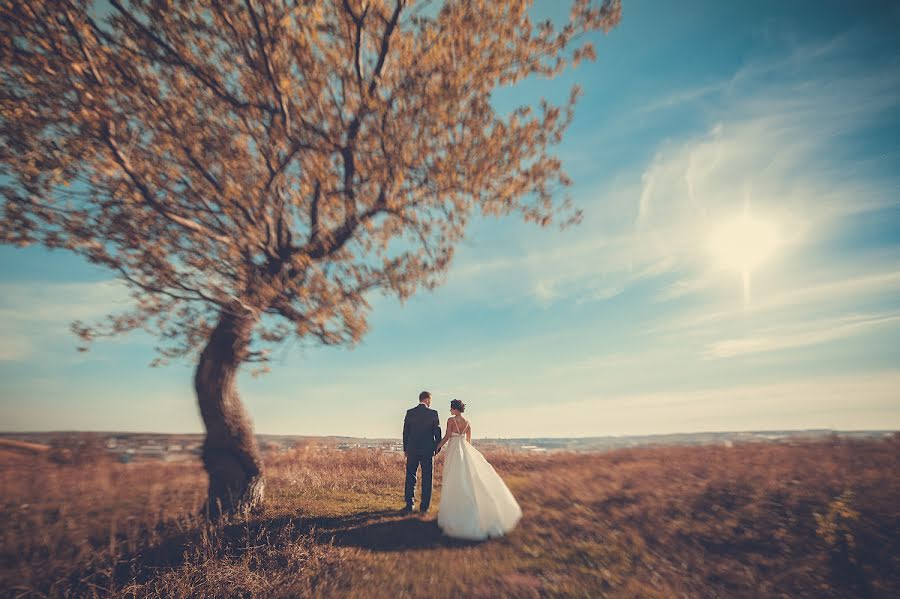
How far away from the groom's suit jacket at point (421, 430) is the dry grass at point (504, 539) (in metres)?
1.53

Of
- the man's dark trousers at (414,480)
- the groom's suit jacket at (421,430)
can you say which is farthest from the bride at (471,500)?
the man's dark trousers at (414,480)

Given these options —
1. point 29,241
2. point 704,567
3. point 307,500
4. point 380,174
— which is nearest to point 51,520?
point 307,500

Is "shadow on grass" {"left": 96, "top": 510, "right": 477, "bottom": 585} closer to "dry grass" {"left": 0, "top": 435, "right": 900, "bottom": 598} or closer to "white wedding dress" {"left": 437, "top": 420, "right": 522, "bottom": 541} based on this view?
"dry grass" {"left": 0, "top": 435, "right": 900, "bottom": 598}

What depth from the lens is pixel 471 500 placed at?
722 centimetres

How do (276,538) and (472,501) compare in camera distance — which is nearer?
(276,538)

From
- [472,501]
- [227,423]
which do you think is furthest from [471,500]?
[227,423]

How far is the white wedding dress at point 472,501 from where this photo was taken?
7.03 metres

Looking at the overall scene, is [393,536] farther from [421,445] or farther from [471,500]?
[421,445]

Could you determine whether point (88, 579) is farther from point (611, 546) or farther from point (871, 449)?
point (871, 449)

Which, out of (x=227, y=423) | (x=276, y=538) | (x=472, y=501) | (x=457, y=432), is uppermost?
(x=227, y=423)

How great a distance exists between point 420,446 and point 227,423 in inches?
174

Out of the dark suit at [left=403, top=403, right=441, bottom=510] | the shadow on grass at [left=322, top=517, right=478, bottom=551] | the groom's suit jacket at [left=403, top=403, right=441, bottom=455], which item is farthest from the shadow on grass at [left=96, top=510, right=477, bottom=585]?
the groom's suit jacket at [left=403, top=403, right=441, bottom=455]

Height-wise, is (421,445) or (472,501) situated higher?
(421,445)

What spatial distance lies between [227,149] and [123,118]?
1.52 meters
